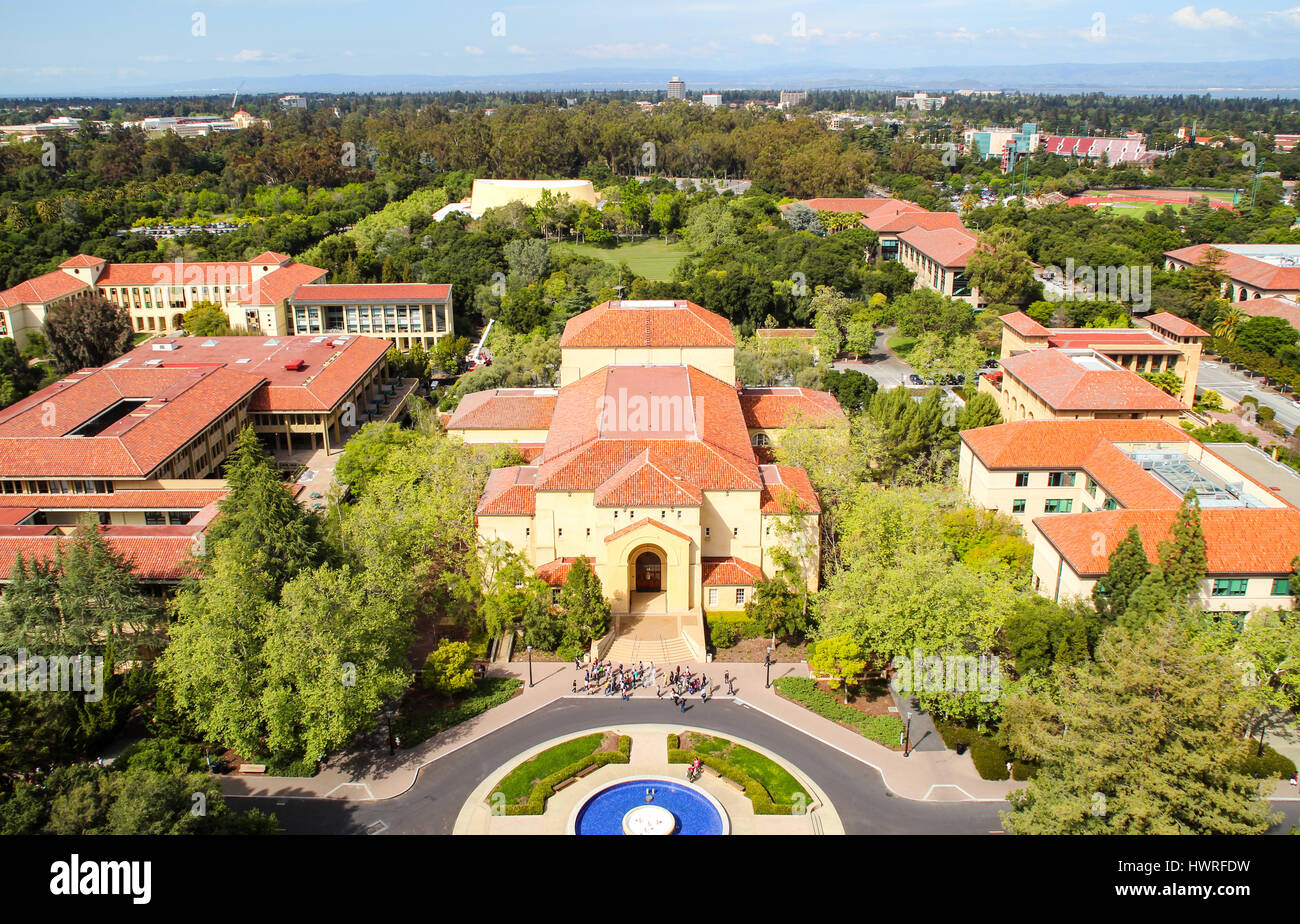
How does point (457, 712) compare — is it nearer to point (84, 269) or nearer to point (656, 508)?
point (656, 508)

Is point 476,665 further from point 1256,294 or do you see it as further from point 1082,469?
point 1256,294

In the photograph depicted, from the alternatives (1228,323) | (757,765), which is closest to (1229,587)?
(757,765)

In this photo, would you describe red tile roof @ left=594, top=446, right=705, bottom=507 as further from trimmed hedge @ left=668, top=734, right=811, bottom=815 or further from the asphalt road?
the asphalt road

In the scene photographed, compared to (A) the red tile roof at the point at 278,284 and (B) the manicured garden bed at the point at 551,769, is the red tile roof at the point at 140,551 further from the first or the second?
(A) the red tile roof at the point at 278,284

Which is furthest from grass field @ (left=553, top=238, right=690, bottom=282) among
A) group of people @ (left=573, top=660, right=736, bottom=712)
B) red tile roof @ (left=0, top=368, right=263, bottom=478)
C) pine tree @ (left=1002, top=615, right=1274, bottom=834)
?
pine tree @ (left=1002, top=615, right=1274, bottom=834)

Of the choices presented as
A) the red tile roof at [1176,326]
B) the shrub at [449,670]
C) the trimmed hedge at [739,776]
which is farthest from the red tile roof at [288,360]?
the red tile roof at [1176,326]

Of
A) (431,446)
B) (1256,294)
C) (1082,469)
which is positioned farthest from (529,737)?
(1256,294)
